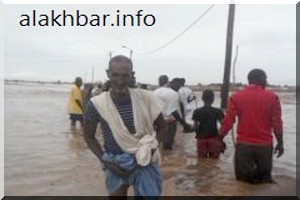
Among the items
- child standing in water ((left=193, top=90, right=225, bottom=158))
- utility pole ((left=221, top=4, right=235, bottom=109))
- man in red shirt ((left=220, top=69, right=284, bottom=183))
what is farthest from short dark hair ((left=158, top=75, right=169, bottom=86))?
utility pole ((left=221, top=4, right=235, bottom=109))

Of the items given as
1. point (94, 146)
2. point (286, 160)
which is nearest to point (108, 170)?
point (94, 146)

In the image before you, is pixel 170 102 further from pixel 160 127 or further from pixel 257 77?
pixel 160 127

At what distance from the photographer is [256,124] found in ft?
23.5

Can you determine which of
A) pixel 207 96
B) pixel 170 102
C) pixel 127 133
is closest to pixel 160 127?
pixel 127 133

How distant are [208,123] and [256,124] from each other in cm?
200

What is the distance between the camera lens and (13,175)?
8.22 metres

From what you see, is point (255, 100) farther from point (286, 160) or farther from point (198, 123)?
point (286, 160)

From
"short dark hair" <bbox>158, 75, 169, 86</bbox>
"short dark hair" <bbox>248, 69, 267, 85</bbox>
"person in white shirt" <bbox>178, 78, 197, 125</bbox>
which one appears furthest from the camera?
"person in white shirt" <bbox>178, 78, 197, 125</bbox>

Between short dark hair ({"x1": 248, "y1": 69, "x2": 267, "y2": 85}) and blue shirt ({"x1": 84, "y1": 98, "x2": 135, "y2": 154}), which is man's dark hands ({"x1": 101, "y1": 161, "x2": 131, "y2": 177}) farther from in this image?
short dark hair ({"x1": 248, "y1": 69, "x2": 267, "y2": 85})

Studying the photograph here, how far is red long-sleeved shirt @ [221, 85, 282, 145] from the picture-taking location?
7.13 meters

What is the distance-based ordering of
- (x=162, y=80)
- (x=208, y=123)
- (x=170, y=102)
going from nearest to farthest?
(x=208, y=123)
(x=170, y=102)
(x=162, y=80)

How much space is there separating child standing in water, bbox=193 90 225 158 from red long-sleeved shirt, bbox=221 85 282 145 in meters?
1.58

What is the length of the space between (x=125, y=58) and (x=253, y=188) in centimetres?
355

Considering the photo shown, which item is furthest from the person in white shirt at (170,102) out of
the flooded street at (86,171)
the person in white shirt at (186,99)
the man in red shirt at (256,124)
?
the man in red shirt at (256,124)
